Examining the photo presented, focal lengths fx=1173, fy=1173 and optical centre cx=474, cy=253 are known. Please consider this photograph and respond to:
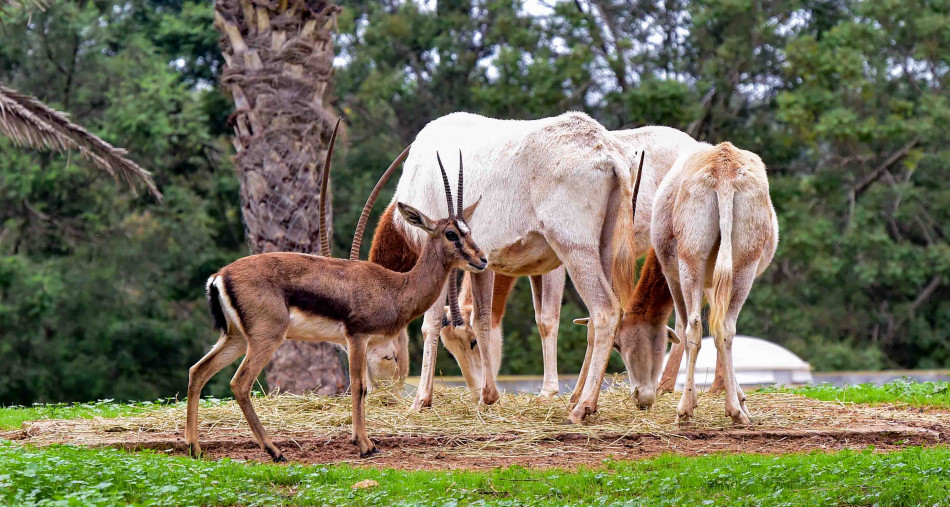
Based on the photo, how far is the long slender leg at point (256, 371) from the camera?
7.70 meters

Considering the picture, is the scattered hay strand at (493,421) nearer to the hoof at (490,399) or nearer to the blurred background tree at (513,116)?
the hoof at (490,399)

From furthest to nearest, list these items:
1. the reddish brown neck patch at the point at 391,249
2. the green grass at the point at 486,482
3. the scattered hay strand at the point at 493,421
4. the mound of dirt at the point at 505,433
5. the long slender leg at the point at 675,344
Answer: the reddish brown neck patch at the point at 391,249 → the long slender leg at the point at 675,344 → the scattered hay strand at the point at 493,421 → the mound of dirt at the point at 505,433 → the green grass at the point at 486,482

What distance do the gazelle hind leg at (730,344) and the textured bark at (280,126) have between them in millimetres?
6002

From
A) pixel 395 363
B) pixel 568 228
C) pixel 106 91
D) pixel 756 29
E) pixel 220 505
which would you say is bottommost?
pixel 220 505

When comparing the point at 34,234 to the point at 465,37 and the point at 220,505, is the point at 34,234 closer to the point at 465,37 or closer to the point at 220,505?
the point at 465,37

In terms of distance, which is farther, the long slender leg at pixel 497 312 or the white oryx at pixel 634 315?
the long slender leg at pixel 497 312

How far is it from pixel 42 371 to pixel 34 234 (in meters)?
3.65

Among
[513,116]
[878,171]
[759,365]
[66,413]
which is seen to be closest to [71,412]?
[66,413]

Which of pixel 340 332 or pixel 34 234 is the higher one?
pixel 34 234

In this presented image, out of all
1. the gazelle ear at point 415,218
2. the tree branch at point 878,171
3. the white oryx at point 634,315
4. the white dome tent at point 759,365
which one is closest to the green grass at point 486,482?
the gazelle ear at point 415,218

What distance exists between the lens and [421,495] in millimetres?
6492

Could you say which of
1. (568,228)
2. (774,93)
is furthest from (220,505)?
(774,93)

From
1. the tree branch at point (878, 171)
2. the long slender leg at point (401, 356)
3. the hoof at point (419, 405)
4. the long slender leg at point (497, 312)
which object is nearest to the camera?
the hoof at point (419, 405)

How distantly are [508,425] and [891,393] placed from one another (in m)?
4.60
